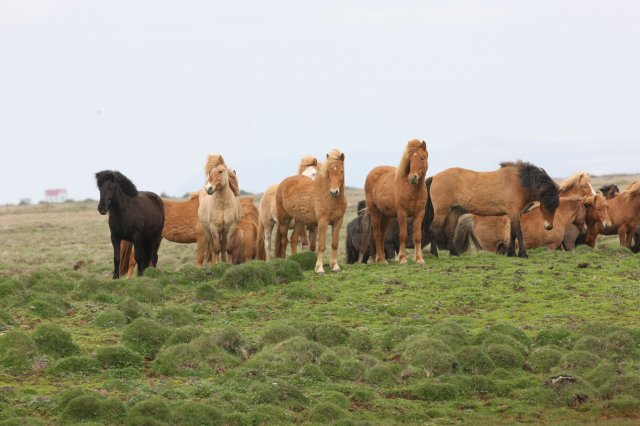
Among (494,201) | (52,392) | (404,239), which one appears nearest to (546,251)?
(494,201)

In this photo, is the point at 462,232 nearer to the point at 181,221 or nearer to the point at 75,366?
the point at 181,221

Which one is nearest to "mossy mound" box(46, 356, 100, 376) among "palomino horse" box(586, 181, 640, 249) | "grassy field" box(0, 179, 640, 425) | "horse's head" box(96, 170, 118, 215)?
"grassy field" box(0, 179, 640, 425)

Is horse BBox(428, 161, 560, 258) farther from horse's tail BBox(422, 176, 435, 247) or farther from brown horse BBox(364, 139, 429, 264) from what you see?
brown horse BBox(364, 139, 429, 264)

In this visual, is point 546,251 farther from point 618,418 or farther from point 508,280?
point 618,418

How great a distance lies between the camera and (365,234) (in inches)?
942

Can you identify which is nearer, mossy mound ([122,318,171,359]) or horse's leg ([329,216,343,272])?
mossy mound ([122,318,171,359])

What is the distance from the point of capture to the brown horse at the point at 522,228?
961 inches

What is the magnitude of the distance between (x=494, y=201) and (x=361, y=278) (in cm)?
449

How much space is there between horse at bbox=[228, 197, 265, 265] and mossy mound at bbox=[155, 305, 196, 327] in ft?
18.6

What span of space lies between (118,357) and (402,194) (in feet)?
29.4

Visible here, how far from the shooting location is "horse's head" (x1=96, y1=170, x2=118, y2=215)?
20.4 metres

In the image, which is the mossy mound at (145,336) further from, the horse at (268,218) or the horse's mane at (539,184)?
the horse's mane at (539,184)

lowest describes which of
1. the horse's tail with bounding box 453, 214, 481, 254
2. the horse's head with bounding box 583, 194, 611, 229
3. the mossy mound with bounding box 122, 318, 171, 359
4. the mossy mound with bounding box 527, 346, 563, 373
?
the mossy mound with bounding box 527, 346, 563, 373

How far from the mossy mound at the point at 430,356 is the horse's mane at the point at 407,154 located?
728 centimetres
